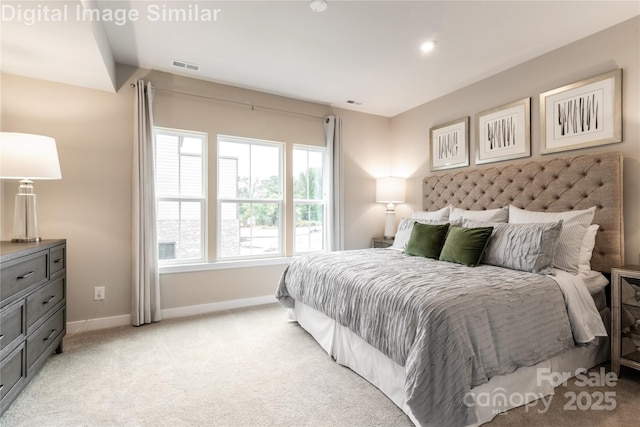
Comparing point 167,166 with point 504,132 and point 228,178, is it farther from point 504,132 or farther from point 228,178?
point 504,132

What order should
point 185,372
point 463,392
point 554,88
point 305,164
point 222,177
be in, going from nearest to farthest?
point 463,392 < point 185,372 < point 554,88 < point 222,177 < point 305,164

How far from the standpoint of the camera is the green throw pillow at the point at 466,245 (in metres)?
2.34

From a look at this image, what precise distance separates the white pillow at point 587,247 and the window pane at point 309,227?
2.79 meters

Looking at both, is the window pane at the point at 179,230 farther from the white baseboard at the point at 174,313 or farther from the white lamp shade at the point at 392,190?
the white lamp shade at the point at 392,190

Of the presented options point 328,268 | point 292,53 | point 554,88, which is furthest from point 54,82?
point 554,88

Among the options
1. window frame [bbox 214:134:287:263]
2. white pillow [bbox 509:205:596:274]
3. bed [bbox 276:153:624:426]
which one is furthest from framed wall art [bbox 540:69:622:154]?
window frame [bbox 214:134:287:263]

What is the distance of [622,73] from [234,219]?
3829 mm

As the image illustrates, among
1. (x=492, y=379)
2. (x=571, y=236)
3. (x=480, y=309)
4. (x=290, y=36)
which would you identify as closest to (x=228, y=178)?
(x=290, y=36)

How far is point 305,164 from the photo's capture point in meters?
4.14

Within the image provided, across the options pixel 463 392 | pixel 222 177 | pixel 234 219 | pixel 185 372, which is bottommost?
pixel 185 372

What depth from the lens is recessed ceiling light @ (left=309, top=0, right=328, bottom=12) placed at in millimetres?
2088

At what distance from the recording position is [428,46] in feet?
8.76

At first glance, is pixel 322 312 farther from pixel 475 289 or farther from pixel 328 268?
pixel 475 289

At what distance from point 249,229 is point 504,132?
3.06 metres
